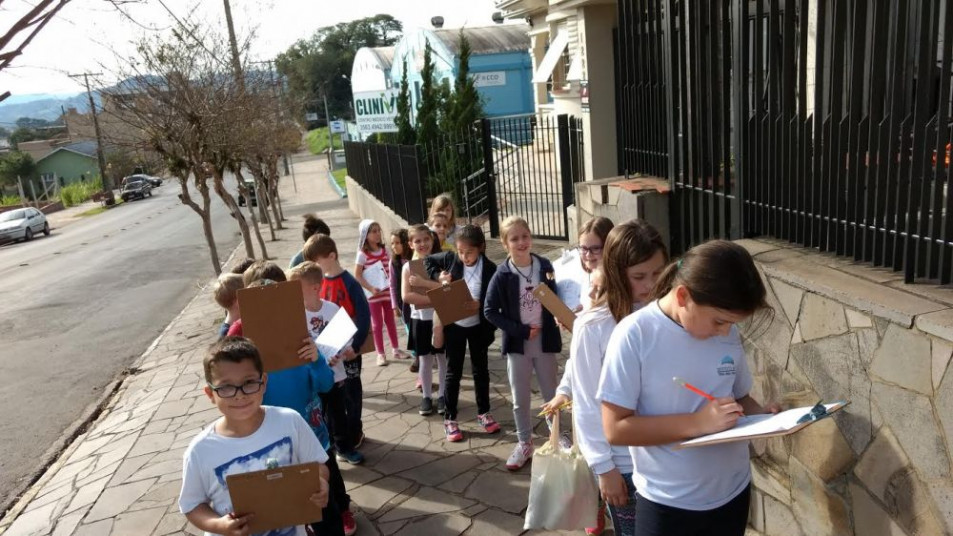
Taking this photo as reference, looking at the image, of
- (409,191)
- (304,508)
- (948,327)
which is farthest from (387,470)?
(409,191)

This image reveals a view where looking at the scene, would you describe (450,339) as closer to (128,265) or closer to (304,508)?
(304,508)

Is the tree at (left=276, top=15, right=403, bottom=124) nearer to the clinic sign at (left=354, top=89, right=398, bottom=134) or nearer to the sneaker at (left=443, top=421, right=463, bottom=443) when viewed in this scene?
the clinic sign at (left=354, top=89, right=398, bottom=134)

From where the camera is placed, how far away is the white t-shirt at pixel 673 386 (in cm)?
212

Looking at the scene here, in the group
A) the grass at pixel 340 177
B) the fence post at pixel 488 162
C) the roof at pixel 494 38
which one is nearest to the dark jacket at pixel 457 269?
the fence post at pixel 488 162

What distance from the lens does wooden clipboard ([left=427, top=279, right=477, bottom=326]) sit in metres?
4.82

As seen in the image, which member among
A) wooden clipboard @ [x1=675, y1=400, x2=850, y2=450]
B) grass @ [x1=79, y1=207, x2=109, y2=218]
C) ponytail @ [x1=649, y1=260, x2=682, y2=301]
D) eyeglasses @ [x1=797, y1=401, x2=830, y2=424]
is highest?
ponytail @ [x1=649, y1=260, x2=682, y2=301]

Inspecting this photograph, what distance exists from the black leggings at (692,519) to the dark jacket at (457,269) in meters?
2.67

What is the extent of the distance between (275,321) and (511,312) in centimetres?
151

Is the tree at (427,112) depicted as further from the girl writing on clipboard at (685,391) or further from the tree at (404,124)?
the girl writing on clipboard at (685,391)

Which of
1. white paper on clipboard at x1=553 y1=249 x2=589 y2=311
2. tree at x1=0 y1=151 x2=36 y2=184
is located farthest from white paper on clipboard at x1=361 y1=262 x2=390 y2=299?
tree at x1=0 y1=151 x2=36 y2=184

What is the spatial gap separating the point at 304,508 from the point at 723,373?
1.61 meters

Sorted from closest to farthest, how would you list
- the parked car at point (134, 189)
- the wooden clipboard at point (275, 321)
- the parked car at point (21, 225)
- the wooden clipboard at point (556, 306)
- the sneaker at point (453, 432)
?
the wooden clipboard at point (275, 321)
the wooden clipboard at point (556, 306)
the sneaker at point (453, 432)
the parked car at point (21, 225)
the parked car at point (134, 189)

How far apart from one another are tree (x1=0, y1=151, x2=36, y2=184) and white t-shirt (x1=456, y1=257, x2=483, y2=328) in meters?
65.3

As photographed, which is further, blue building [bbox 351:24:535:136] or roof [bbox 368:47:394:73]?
roof [bbox 368:47:394:73]
